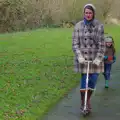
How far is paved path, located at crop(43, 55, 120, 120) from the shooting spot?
277 inches

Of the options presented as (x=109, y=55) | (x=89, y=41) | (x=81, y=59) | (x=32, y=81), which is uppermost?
(x=89, y=41)

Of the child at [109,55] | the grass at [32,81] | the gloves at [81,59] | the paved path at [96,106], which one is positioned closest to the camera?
the gloves at [81,59]

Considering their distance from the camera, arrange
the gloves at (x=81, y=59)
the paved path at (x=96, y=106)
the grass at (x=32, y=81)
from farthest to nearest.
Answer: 1. the grass at (x=32, y=81)
2. the paved path at (x=96, y=106)
3. the gloves at (x=81, y=59)

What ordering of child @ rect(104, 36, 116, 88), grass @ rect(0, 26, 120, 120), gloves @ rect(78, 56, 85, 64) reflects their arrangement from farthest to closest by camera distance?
1. child @ rect(104, 36, 116, 88)
2. grass @ rect(0, 26, 120, 120)
3. gloves @ rect(78, 56, 85, 64)

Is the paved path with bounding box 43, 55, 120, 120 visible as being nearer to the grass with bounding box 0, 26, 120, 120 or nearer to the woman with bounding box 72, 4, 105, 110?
the grass with bounding box 0, 26, 120, 120

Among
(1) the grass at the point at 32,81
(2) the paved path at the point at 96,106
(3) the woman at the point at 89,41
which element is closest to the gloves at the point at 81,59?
(3) the woman at the point at 89,41

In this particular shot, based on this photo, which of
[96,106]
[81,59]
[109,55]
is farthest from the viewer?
[109,55]

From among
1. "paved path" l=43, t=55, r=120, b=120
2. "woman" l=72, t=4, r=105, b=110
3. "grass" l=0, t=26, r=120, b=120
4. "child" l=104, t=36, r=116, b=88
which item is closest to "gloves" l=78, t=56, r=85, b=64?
"woman" l=72, t=4, r=105, b=110

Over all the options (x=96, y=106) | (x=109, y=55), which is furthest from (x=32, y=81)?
(x=96, y=106)

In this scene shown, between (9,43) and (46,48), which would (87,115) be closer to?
(46,48)

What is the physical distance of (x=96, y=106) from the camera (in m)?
7.80

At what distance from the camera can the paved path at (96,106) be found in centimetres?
704

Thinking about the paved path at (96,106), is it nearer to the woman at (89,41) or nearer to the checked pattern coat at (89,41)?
the woman at (89,41)

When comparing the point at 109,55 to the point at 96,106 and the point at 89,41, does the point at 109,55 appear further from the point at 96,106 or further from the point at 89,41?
the point at 89,41
